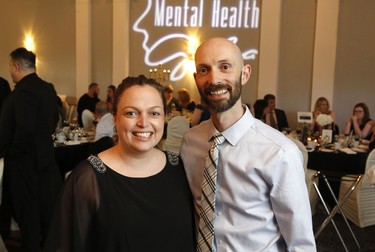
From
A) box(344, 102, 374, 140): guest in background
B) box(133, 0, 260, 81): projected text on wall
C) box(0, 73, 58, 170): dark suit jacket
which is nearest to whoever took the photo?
→ box(0, 73, 58, 170): dark suit jacket

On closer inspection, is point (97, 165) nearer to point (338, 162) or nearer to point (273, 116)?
point (338, 162)

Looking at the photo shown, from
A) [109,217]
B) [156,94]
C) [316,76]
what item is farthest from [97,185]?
[316,76]

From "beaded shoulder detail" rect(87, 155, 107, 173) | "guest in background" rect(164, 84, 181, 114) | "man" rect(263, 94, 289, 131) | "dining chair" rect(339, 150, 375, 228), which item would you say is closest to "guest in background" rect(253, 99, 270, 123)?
"man" rect(263, 94, 289, 131)

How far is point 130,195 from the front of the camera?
52.5 inches

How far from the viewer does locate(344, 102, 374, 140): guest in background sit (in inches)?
228

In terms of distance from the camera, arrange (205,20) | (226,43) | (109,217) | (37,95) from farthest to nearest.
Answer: (205,20)
(37,95)
(226,43)
(109,217)

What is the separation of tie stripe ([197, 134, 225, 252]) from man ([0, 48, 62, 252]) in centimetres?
211

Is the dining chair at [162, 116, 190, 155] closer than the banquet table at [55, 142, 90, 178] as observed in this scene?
No

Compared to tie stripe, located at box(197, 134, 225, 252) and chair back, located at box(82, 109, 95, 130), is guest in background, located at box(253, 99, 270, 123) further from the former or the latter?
tie stripe, located at box(197, 134, 225, 252)

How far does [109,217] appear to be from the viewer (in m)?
1.29

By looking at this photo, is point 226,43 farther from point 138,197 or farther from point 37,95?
point 37,95

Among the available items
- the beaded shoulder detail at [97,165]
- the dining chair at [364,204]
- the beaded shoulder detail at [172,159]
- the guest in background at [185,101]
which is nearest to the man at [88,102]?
the guest in background at [185,101]

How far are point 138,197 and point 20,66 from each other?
2.35 metres

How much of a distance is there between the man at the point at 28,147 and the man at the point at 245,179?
2131 mm
